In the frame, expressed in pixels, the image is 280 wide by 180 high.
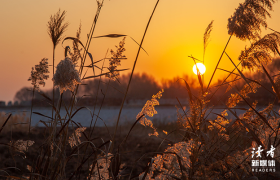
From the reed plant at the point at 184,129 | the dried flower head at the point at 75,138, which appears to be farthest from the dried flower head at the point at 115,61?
the dried flower head at the point at 75,138

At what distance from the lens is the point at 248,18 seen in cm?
210

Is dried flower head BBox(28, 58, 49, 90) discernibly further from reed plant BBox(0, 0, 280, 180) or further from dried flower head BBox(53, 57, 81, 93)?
dried flower head BBox(53, 57, 81, 93)

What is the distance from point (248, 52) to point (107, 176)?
1509mm

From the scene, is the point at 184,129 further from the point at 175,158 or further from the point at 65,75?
the point at 65,75

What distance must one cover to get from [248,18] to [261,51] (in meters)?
0.29

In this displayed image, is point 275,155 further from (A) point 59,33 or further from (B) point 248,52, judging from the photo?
(A) point 59,33

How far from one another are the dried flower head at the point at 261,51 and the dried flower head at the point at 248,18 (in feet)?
0.35

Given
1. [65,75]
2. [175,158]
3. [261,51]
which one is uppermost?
[261,51]

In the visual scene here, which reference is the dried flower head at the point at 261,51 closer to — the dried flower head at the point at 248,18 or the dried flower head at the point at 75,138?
the dried flower head at the point at 248,18

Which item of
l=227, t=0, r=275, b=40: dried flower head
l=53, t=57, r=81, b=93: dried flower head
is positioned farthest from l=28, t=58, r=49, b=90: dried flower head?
l=227, t=0, r=275, b=40: dried flower head

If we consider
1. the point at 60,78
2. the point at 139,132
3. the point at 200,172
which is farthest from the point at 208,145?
the point at 139,132

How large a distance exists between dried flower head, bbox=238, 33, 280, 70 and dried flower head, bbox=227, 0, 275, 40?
0.35 ft

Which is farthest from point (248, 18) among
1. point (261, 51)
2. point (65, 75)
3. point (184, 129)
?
point (65, 75)

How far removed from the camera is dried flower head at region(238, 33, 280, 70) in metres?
2.10
